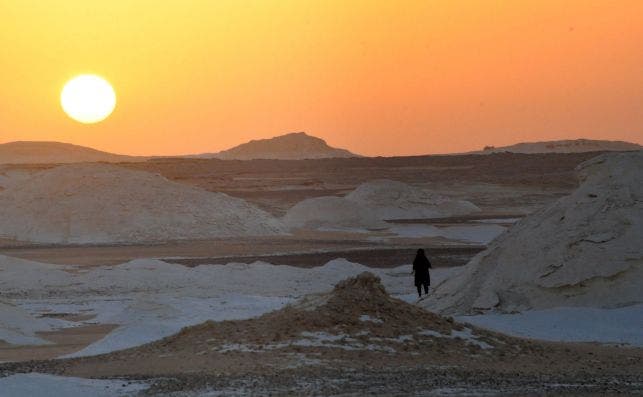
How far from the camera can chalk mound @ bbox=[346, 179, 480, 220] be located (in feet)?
216

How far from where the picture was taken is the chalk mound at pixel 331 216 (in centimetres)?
5303

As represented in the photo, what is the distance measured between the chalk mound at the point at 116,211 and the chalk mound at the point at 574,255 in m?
26.3

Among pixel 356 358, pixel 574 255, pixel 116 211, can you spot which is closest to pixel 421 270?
pixel 574 255

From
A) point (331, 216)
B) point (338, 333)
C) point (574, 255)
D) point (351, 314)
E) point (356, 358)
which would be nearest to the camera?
point (356, 358)

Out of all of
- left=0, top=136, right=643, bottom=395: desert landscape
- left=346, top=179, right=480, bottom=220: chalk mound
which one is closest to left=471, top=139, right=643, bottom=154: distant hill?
left=346, top=179, right=480, bottom=220: chalk mound

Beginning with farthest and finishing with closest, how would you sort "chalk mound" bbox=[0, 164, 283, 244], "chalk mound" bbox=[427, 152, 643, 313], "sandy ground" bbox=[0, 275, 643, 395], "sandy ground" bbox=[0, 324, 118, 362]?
"chalk mound" bbox=[0, 164, 283, 244] < "chalk mound" bbox=[427, 152, 643, 313] < "sandy ground" bbox=[0, 324, 118, 362] < "sandy ground" bbox=[0, 275, 643, 395]

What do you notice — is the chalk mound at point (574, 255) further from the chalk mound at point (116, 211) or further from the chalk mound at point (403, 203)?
the chalk mound at point (403, 203)

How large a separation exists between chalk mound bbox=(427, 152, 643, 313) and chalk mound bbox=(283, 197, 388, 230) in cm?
3140

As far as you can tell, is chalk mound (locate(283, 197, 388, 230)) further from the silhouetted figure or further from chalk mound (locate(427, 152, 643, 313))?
chalk mound (locate(427, 152, 643, 313))

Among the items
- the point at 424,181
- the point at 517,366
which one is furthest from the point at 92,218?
the point at 424,181

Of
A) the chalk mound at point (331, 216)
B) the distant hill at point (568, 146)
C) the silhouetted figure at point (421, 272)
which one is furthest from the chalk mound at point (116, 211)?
the distant hill at point (568, 146)

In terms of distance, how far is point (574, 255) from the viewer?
19359 millimetres

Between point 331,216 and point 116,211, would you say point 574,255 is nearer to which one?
point 116,211

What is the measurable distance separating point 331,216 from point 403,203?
1460 centimetres
